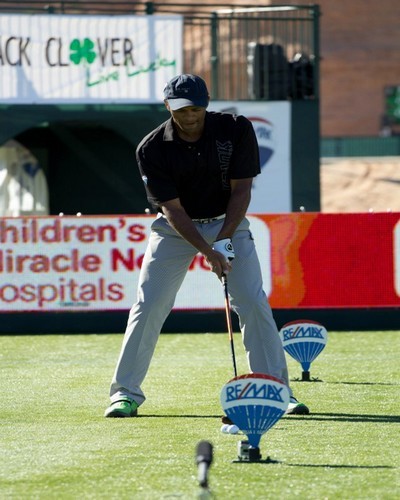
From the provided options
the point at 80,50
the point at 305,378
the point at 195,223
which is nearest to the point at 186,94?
the point at 195,223

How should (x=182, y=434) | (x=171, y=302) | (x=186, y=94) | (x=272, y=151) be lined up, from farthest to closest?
(x=272, y=151)
(x=171, y=302)
(x=186, y=94)
(x=182, y=434)

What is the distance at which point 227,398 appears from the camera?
6332 mm

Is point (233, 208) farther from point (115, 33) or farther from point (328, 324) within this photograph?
point (115, 33)

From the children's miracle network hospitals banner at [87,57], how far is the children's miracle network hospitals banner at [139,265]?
513 centimetres

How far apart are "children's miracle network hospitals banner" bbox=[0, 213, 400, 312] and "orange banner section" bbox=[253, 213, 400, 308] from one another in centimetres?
1

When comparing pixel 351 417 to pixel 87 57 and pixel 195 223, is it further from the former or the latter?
pixel 87 57

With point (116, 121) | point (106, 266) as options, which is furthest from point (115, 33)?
point (106, 266)

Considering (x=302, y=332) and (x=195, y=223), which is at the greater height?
(x=195, y=223)

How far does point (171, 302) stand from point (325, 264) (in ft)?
19.4

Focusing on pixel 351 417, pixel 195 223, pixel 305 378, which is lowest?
pixel 305 378

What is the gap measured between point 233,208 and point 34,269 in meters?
6.48

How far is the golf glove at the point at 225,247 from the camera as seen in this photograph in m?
7.49

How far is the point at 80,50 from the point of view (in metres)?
18.4

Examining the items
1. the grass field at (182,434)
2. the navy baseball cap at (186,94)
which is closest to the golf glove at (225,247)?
the navy baseball cap at (186,94)
